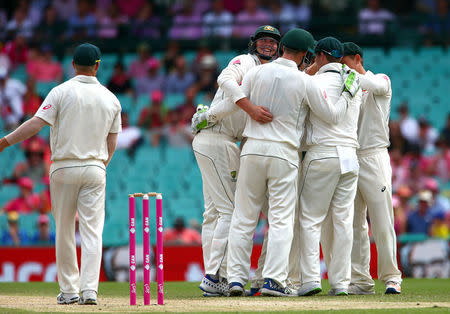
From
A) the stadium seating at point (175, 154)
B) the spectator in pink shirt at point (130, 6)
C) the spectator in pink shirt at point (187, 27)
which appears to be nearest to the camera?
the stadium seating at point (175, 154)

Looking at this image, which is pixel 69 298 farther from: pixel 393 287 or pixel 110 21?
pixel 110 21

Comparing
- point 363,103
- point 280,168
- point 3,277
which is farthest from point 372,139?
point 3,277

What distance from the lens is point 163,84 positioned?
66.0ft

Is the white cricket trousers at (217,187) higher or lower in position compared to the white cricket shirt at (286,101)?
lower

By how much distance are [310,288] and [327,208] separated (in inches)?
29.7

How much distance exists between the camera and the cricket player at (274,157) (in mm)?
8352

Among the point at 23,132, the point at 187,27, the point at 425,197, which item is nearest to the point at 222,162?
the point at 23,132

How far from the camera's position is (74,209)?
8094 millimetres

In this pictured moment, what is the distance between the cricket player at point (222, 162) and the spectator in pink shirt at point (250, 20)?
1109 cm

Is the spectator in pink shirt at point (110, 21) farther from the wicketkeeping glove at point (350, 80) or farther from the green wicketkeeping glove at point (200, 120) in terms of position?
the wicketkeeping glove at point (350, 80)

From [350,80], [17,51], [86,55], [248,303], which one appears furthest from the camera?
[17,51]

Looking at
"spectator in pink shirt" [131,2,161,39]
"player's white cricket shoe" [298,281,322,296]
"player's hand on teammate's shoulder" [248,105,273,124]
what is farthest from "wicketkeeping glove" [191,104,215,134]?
"spectator in pink shirt" [131,2,161,39]

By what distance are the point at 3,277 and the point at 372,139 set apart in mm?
6597

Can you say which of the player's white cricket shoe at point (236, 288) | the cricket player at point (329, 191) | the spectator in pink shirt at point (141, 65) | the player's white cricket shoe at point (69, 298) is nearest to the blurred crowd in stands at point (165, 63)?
the spectator in pink shirt at point (141, 65)
